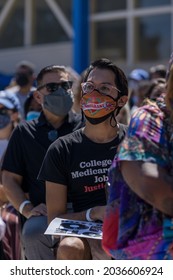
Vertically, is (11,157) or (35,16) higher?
(35,16)

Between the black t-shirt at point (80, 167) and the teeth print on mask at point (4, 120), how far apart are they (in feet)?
6.61

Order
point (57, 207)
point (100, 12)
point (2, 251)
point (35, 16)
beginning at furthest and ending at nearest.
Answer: point (35, 16) → point (100, 12) → point (2, 251) → point (57, 207)

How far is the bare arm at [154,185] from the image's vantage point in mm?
2852

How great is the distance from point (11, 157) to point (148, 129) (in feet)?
7.68

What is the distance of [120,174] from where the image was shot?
3027 millimetres

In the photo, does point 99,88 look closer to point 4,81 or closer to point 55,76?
point 55,76

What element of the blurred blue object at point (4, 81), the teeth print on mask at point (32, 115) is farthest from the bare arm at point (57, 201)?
the blurred blue object at point (4, 81)

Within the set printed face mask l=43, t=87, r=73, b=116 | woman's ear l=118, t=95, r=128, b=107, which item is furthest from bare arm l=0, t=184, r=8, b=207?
woman's ear l=118, t=95, r=128, b=107

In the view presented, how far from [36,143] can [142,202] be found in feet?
7.41

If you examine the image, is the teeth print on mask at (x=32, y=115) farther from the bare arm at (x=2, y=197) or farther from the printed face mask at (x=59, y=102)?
the printed face mask at (x=59, y=102)

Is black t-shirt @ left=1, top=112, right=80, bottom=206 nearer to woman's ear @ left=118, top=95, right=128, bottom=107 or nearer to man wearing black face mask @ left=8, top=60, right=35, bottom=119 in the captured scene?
woman's ear @ left=118, top=95, right=128, bottom=107

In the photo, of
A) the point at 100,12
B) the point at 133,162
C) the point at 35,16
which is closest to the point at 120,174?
the point at 133,162

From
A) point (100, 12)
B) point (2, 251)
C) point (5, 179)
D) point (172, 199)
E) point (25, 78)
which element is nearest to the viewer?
point (172, 199)

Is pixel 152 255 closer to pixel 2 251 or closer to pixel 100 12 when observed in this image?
pixel 2 251
